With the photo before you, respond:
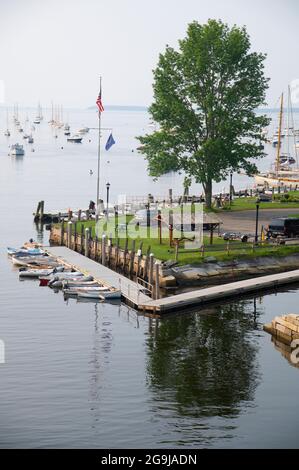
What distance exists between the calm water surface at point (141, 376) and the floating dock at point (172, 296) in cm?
110

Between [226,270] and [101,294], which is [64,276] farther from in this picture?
[226,270]

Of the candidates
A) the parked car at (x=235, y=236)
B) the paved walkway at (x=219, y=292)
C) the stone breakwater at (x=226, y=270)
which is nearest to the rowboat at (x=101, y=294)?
the paved walkway at (x=219, y=292)

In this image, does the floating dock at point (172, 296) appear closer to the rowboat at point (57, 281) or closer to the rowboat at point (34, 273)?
the rowboat at point (57, 281)

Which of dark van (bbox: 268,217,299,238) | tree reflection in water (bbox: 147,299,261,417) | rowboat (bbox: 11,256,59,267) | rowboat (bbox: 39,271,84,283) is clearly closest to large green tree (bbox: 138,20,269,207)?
dark van (bbox: 268,217,299,238)

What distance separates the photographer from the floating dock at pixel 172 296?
63866 millimetres

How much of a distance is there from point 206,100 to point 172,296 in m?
32.9

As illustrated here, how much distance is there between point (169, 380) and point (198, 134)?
165ft

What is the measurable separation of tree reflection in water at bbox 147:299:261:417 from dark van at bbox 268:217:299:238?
1706 centimetres

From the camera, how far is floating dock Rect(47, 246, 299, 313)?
2514 inches

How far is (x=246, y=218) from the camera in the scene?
90.9 m

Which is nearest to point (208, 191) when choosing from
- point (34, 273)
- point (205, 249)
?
point (205, 249)

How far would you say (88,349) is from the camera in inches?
2164
